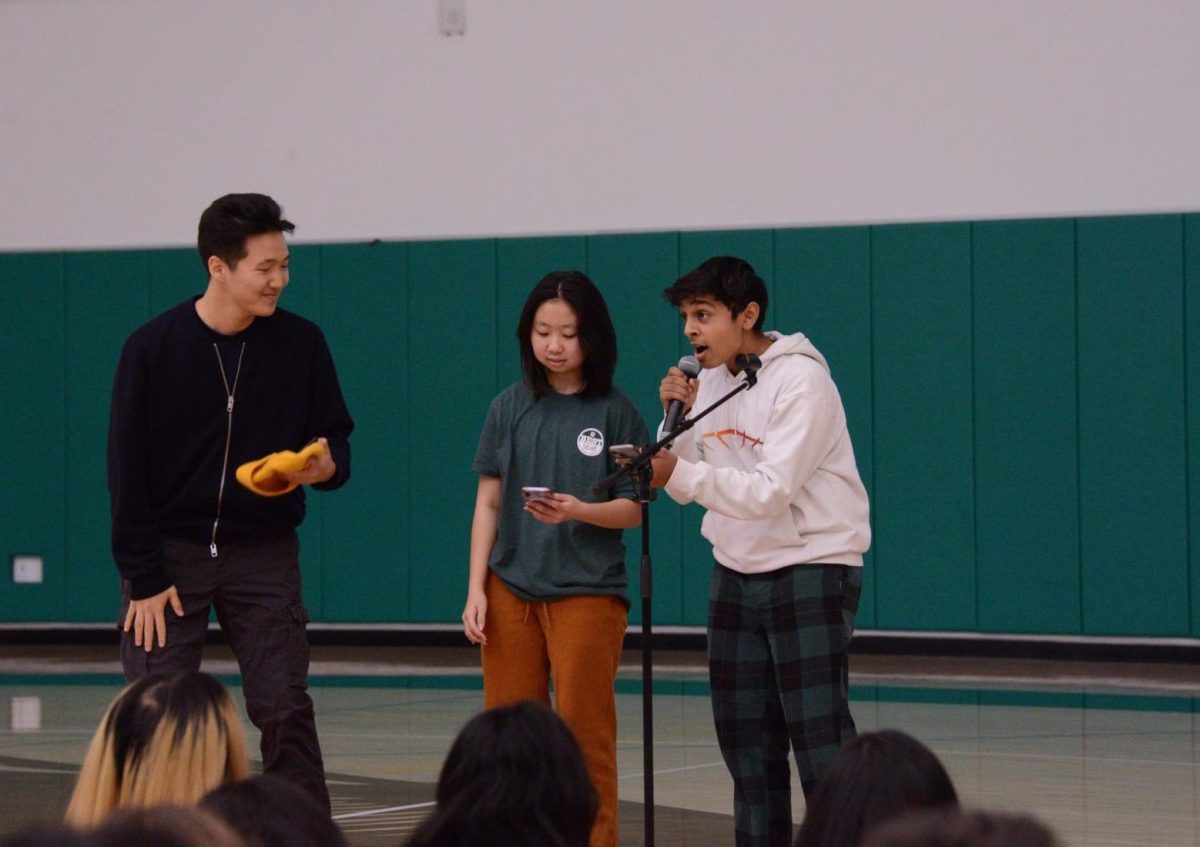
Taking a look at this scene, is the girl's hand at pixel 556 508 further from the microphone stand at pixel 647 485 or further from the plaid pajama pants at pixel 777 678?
the plaid pajama pants at pixel 777 678

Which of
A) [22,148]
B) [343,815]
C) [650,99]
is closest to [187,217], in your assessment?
[22,148]

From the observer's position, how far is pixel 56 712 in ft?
26.8

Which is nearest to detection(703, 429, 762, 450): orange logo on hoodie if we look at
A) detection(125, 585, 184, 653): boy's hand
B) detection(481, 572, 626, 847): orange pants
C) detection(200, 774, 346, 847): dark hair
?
detection(481, 572, 626, 847): orange pants

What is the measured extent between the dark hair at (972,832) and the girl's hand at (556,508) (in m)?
2.45

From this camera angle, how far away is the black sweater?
3.96 metres

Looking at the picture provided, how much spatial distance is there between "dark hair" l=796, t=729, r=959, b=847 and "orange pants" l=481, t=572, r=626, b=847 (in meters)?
1.88

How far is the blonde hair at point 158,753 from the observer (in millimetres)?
2436

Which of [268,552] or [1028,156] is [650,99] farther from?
[268,552]

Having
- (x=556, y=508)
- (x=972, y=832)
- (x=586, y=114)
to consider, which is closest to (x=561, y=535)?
(x=556, y=508)

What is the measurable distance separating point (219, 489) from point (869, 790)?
7.30 ft

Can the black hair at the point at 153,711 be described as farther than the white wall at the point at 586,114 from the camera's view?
Result: No

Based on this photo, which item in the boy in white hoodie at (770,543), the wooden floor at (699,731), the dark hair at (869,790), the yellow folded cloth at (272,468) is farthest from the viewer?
the wooden floor at (699,731)

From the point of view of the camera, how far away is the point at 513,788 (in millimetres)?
2211

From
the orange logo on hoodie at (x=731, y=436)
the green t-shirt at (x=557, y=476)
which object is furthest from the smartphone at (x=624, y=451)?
the orange logo on hoodie at (x=731, y=436)
